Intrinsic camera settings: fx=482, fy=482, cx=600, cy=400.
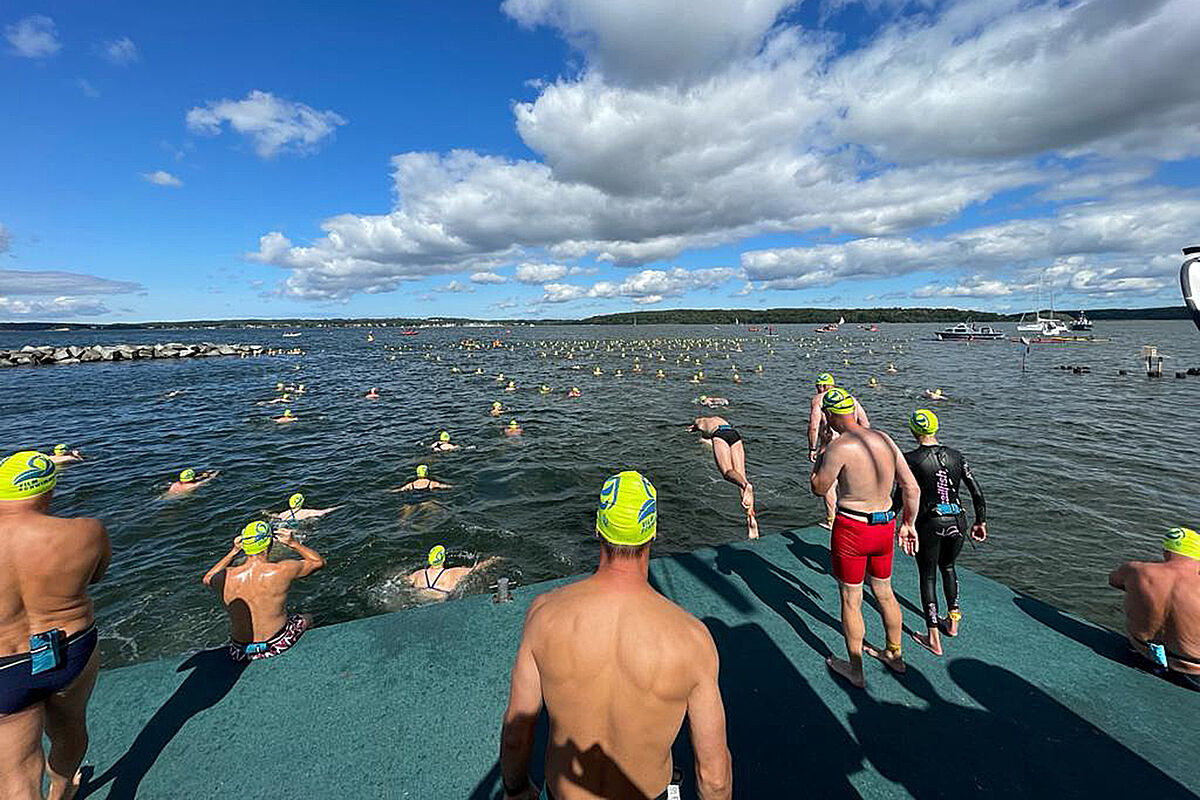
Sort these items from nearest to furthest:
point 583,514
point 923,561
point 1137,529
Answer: point 923,561
point 1137,529
point 583,514

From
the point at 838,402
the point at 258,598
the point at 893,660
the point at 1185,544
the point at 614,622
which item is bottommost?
the point at 893,660

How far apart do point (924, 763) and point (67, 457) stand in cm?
2458

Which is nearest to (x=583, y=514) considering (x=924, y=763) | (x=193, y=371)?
(x=924, y=763)

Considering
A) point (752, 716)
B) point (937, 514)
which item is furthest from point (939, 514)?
point (752, 716)

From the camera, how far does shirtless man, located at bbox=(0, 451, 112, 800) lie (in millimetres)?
2795

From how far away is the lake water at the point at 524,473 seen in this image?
31.4ft

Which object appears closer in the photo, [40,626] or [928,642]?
[40,626]

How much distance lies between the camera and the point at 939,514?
195 inches

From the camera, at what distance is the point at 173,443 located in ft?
65.7

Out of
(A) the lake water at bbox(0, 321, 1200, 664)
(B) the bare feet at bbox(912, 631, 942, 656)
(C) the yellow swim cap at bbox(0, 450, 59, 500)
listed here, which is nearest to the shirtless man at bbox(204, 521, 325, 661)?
(C) the yellow swim cap at bbox(0, 450, 59, 500)

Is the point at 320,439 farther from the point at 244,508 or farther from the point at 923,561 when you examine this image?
the point at 923,561

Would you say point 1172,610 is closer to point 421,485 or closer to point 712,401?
point 421,485

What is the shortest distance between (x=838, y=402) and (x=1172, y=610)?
3.37m

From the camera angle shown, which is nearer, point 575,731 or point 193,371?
point 575,731
